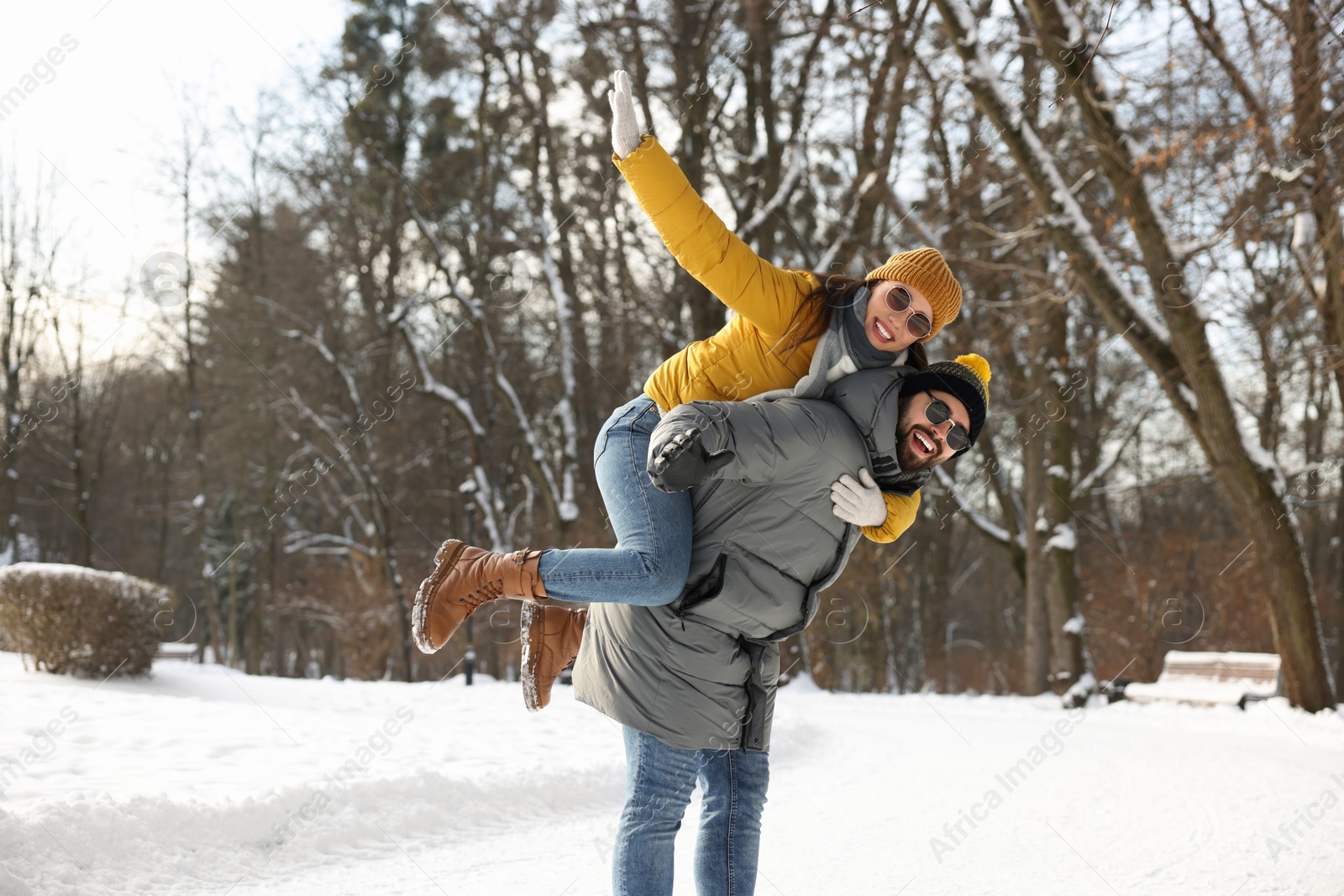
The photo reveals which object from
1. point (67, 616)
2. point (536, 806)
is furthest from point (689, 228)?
point (67, 616)

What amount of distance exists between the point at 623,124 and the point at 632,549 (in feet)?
3.66

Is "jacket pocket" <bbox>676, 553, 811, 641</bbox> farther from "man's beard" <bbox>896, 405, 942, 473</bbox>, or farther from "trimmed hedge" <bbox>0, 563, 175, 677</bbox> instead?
"trimmed hedge" <bbox>0, 563, 175, 677</bbox>

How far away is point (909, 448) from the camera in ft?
9.14

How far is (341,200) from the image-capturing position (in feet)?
68.3

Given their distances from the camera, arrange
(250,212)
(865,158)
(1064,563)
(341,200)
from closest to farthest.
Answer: (1064,563) → (865,158) → (341,200) → (250,212)

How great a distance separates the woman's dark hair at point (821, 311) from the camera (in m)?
2.90

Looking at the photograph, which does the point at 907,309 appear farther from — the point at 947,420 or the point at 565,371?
the point at 565,371

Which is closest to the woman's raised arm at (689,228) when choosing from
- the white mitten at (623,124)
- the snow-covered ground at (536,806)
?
the white mitten at (623,124)

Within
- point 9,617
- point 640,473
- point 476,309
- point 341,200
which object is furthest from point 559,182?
point 640,473

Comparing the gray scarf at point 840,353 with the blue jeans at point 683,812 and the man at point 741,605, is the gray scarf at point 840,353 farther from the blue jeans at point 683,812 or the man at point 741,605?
the blue jeans at point 683,812

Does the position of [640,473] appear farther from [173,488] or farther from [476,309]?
[173,488]

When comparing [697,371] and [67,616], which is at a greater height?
[697,371]

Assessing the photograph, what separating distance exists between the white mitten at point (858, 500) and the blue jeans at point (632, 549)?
41 cm

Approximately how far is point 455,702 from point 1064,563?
9.50 m
